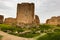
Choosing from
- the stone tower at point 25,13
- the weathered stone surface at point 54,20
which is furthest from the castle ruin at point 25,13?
the weathered stone surface at point 54,20

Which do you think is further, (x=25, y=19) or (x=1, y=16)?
(x=1, y=16)

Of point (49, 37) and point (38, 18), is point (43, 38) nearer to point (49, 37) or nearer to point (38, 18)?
point (49, 37)

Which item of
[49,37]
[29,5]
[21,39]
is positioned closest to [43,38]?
[49,37]

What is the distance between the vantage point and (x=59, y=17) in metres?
51.5

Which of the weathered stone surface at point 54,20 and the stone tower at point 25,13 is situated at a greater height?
the stone tower at point 25,13

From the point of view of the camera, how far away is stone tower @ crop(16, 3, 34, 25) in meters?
43.2

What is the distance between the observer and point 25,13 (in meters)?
43.3

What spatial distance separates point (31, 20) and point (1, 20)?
1021 cm

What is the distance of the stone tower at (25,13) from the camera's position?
43.2 m

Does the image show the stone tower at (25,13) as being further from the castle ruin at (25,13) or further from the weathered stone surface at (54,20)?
the weathered stone surface at (54,20)

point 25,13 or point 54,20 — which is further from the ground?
point 25,13

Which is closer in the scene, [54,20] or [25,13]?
[25,13]

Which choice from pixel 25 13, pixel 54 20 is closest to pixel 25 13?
pixel 25 13

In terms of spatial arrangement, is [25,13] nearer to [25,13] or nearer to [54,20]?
[25,13]
